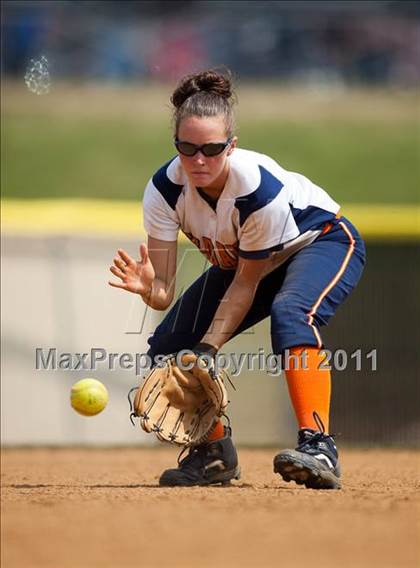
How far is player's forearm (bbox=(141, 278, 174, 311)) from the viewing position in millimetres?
4785

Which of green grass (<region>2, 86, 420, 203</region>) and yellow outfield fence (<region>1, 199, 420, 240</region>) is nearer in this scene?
yellow outfield fence (<region>1, 199, 420, 240</region>)

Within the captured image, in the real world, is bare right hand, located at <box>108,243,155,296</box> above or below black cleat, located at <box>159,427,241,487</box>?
above

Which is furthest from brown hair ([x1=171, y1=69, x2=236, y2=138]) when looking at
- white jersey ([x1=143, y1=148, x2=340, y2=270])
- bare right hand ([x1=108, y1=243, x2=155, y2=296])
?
bare right hand ([x1=108, y1=243, x2=155, y2=296])

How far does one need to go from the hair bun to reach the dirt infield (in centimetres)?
165

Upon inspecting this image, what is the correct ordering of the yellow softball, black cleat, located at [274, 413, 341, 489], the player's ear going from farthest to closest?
the yellow softball, the player's ear, black cleat, located at [274, 413, 341, 489]

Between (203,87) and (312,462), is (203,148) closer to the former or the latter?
(203,87)

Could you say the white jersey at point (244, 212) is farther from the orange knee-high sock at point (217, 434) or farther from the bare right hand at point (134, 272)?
the orange knee-high sock at point (217, 434)

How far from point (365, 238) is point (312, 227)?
3988 millimetres

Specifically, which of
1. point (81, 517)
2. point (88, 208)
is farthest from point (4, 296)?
point (81, 517)

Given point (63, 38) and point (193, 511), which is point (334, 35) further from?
point (193, 511)

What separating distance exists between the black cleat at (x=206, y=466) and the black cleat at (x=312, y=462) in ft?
1.89

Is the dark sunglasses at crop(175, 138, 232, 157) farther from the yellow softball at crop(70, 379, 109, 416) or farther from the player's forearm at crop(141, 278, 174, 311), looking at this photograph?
the yellow softball at crop(70, 379, 109, 416)

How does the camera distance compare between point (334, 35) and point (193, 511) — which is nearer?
point (193, 511)

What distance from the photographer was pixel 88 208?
28.5 ft
